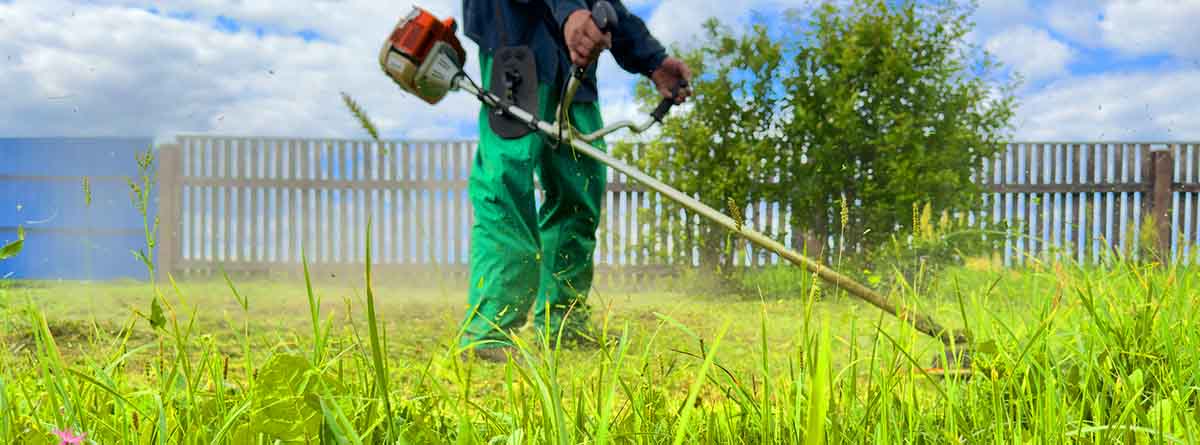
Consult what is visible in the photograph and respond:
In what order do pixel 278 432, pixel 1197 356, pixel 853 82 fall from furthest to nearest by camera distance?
pixel 853 82, pixel 1197 356, pixel 278 432

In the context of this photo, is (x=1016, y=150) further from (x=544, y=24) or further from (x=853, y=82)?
(x=544, y=24)

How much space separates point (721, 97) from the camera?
5199 millimetres

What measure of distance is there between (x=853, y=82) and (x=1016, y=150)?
224cm

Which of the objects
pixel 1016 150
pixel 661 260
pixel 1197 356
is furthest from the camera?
pixel 1016 150

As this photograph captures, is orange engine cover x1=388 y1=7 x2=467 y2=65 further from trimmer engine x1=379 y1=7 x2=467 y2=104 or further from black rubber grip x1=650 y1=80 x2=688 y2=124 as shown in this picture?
black rubber grip x1=650 y1=80 x2=688 y2=124

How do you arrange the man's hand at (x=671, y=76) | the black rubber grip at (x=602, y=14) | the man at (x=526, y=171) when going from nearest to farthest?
the black rubber grip at (x=602, y=14) → the man at (x=526, y=171) → the man's hand at (x=671, y=76)

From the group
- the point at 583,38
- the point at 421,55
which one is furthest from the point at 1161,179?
the point at 421,55

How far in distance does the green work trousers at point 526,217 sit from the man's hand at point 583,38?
33 centimetres

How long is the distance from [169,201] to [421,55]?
5520 millimetres

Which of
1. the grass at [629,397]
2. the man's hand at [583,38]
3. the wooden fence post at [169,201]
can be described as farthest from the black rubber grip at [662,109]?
the wooden fence post at [169,201]

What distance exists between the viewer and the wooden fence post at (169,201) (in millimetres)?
7090

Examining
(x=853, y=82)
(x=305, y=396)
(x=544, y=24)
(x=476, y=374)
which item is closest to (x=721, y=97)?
(x=853, y=82)

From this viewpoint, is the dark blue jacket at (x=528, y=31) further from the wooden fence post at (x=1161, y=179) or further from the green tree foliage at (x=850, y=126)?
the wooden fence post at (x=1161, y=179)

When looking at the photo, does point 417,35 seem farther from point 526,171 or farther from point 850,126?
point 850,126
